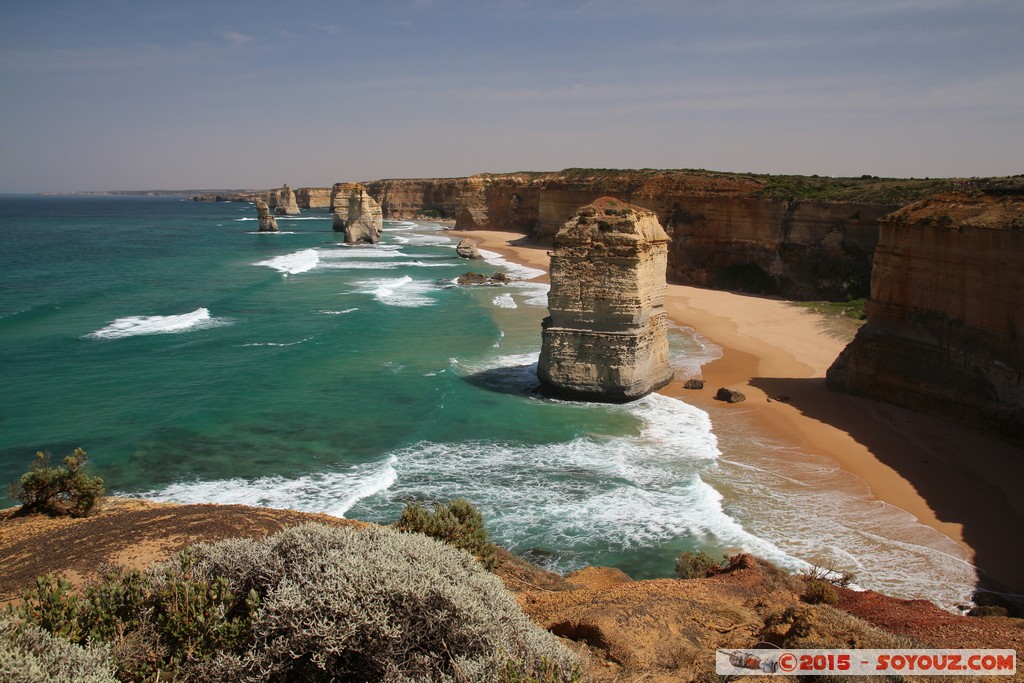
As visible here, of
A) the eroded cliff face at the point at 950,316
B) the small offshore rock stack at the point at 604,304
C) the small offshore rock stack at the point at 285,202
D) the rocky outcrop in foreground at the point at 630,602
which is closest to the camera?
the rocky outcrop in foreground at the point at 630,602

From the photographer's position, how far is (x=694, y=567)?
378 inches

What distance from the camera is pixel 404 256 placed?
188 feet

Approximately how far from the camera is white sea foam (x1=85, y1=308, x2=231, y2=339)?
87.2 feet

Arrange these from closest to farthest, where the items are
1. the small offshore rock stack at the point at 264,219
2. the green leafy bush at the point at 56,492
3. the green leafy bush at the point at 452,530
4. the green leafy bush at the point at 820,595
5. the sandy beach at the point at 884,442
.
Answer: the green leafy bush at the point at 820,595 < the green leafy bush at the point at 452,530 < the green leafy bush at the point at 56,492 < the sandy beach at the point at 884,442 < the small offshore rock stack at the point at 264,219

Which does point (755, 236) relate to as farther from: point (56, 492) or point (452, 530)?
point (56, 492)

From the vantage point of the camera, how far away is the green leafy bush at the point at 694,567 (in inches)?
372

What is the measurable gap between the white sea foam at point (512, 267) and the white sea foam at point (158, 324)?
19.8 meters

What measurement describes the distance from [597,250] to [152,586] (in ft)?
47.6

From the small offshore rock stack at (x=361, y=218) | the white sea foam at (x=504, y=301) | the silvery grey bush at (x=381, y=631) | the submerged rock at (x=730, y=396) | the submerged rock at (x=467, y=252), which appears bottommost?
the submerged rock at (x=730, y=396)

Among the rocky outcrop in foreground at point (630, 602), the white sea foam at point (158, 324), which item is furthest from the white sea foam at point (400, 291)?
the rocky outcrop in foreground at point (630, 602)

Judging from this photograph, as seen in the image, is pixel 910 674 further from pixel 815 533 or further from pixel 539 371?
pixel 539 371

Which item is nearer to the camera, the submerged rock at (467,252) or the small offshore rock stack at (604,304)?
the small offshore rock stack at (604,304)

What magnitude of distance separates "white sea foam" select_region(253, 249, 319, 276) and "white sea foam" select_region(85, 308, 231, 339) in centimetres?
1484

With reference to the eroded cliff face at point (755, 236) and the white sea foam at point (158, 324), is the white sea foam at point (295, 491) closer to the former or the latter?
the white sea foam at point (158, 324)
